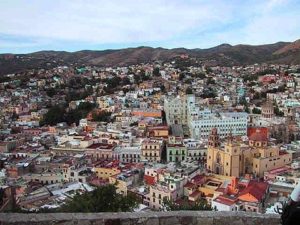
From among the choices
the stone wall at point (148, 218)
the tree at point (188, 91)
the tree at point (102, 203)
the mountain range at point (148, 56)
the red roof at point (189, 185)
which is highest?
the mountain range at point (148, 56)

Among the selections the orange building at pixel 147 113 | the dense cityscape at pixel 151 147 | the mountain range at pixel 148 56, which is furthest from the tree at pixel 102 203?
the mountain range at pixel 148 56

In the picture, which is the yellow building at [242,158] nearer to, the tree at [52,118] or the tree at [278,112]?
the tree at [278,112]

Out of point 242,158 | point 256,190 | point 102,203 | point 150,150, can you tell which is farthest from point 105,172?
point 102,203

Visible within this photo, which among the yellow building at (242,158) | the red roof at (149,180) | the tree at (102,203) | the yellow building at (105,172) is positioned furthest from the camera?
the yellow building at (242,158)

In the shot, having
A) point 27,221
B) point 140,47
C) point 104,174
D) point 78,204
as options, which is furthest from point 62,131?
point 140,47

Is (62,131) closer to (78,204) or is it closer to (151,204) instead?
(151,204)
